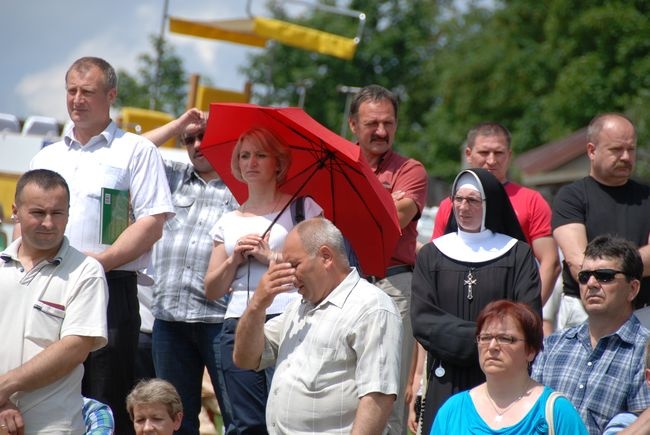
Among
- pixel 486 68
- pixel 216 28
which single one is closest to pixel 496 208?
pixel 216 28

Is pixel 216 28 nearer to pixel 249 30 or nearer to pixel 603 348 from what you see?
pixel 249 30

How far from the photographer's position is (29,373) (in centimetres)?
532

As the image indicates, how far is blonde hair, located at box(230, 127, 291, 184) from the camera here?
6.30 metres

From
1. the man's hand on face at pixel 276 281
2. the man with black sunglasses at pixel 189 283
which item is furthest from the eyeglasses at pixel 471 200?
the man with black sunglasses at pixel 189 283

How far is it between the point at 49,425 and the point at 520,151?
3763 centimetres

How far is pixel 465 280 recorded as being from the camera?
19.8ft

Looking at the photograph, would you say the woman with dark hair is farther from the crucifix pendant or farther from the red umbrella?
the red umbrella

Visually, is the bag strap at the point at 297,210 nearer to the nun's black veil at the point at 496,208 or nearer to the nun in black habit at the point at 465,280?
the nun in black habit at the point at 465,280

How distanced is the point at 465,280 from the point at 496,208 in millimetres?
455

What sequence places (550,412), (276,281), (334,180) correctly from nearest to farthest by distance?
1. (550,412)
2. (276,281)
3. (334,180)

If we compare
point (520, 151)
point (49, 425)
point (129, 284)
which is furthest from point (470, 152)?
point (520, 151)

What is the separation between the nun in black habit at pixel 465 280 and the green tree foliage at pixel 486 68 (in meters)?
14.0

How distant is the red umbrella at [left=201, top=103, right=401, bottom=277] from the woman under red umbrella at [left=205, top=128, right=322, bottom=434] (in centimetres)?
12

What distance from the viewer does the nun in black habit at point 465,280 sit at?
591 cm
